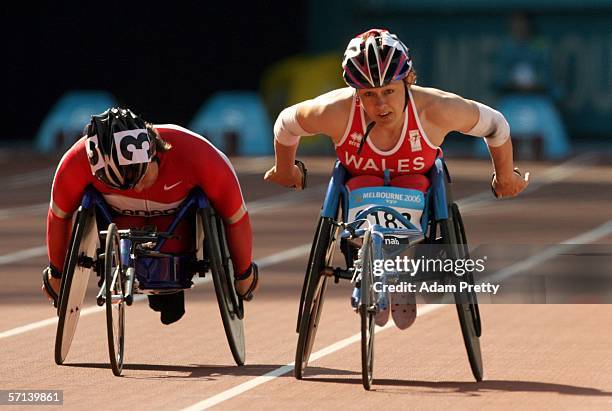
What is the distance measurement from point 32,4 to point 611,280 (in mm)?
21658

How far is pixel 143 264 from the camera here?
990 centimetres

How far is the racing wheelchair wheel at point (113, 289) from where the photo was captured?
30.7ft

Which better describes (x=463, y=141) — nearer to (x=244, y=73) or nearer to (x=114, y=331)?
(x=244, y=73)

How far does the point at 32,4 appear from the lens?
34.1 m

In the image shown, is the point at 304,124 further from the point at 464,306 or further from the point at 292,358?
the point at 292,358

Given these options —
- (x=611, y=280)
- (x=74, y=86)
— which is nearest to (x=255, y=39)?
(x=74, y=86)

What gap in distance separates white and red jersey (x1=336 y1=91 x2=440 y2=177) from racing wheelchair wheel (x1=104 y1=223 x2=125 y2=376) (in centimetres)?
119

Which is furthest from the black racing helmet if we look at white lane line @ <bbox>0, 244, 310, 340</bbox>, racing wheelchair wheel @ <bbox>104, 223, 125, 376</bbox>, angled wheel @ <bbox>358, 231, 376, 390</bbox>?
white lane line @ <bbox>0, 244, 310, 340</bbox>

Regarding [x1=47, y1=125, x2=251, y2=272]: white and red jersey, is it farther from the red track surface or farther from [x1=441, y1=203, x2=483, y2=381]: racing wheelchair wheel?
[x1=441, y1=203, x2=483, y2=381]: racing wheelchair wheel

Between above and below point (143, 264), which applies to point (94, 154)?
above

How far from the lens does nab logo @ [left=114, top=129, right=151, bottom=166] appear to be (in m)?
9.59

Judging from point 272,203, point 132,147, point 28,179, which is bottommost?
point 28,179

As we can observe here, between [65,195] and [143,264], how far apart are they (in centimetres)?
56

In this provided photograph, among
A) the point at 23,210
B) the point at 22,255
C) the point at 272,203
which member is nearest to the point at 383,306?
the point at 22,255
